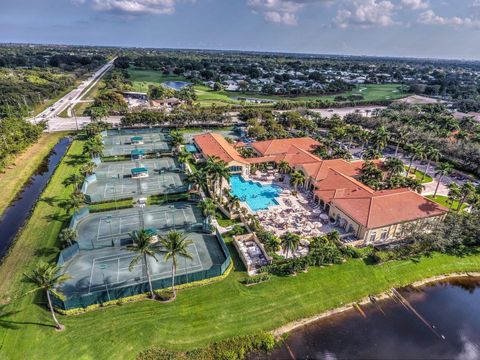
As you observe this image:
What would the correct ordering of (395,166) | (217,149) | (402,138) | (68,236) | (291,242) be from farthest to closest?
1. (402,138)
2. (217,149)
3. (395,166)
4. (68,236)
5. (291,242)

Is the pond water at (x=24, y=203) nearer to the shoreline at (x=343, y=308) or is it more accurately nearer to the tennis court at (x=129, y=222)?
the tennis court at (x=129, y=222)

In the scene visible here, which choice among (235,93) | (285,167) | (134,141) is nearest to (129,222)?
(285,167)

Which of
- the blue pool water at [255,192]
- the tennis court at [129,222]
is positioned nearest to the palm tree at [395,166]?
the blue pool water at [255,192]

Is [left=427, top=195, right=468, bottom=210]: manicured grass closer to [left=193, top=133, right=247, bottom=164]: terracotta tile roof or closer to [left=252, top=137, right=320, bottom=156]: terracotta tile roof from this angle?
[left=252, top=137, right=320, bottom=156]: terracotta tile roof

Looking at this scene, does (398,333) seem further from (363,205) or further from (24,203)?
(24,203)

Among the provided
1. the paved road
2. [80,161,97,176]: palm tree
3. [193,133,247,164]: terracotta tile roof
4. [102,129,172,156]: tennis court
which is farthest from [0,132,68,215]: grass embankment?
[193,133,247,164]: terracotta tile roof

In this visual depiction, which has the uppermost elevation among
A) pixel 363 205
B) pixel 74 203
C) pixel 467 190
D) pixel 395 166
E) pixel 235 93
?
pixel 235 93

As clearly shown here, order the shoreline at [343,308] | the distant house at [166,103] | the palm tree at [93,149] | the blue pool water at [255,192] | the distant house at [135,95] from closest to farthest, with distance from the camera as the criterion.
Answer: the shoreline at [343,308], the blue pool water at [255,192], the palm tree at [93,149], the distant house at [166,103], the distant house at [135,95]
